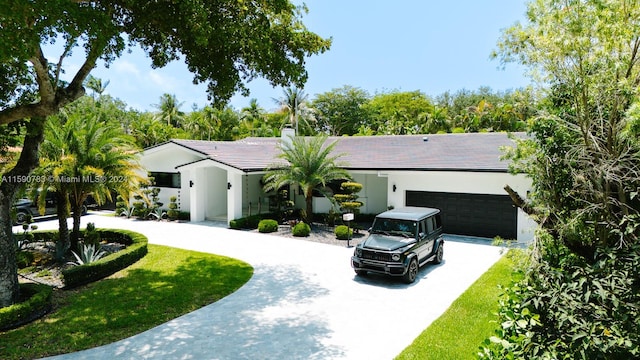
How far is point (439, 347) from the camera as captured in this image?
6996mm

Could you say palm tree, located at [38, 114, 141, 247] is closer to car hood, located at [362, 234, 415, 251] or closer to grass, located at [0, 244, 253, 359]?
grass, located at [0, 244, 253, 359]

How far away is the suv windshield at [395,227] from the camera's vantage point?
1167 cm

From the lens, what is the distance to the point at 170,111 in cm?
5456

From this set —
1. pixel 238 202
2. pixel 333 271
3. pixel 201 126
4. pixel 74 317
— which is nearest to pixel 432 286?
pixel 333 271

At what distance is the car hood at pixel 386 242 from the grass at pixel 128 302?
3.91 metres

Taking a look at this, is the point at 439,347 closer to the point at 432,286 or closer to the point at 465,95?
the point at 432,286

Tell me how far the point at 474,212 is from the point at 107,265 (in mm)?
14893

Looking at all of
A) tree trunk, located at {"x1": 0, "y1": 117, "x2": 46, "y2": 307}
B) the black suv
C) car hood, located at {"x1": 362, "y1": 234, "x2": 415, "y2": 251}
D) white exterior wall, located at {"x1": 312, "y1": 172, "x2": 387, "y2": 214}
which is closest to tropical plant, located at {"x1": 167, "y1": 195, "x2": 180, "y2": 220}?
white exterior wall, located at {"x1": 312, "y1": 172, "x2": 387, "y2": 214}

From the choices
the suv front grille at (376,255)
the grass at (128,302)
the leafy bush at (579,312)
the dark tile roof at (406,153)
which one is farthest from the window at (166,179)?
the leafy bush at (579,312)

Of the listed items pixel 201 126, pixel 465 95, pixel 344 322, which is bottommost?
pixel 344 322

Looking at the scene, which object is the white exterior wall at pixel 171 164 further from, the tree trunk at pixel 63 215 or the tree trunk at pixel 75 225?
the tree trunk at pixel 63 215

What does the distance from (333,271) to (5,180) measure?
Answer: 357 inches

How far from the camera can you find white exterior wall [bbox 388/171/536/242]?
53.2 ft

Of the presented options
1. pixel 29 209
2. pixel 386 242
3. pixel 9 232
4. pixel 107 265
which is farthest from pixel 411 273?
pixel 29 209
